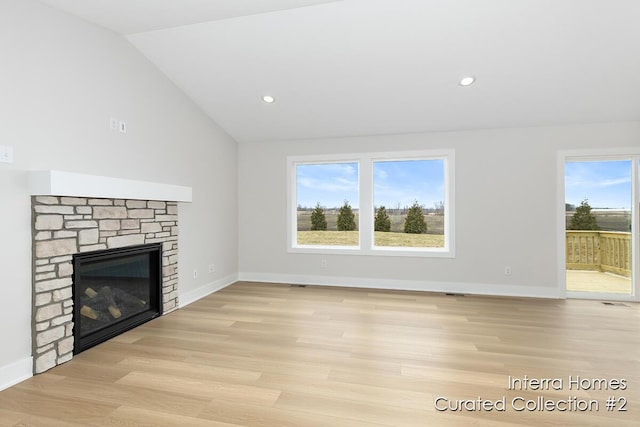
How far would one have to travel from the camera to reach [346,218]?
18.0 ft

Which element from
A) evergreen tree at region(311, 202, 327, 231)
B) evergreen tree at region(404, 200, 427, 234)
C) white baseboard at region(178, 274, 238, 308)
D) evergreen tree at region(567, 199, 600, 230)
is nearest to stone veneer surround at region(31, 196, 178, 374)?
white baseboard at region(178, 274, 238, 308)

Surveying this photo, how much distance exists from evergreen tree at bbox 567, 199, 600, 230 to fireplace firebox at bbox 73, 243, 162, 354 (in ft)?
17.9

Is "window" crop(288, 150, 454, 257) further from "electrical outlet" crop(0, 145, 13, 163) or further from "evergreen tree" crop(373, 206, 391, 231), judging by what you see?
"electrical outlet" crop(0, 145, 13, 163)

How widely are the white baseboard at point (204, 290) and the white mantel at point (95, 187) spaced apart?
1310 millimetres

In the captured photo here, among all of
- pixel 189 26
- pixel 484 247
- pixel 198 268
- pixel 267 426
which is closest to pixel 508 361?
pixel 267 426

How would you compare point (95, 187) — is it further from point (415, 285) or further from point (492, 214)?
point (492, 214)

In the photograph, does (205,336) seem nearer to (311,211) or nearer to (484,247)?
(311,211)

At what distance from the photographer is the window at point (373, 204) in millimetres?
5090

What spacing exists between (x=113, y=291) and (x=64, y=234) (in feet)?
2.99

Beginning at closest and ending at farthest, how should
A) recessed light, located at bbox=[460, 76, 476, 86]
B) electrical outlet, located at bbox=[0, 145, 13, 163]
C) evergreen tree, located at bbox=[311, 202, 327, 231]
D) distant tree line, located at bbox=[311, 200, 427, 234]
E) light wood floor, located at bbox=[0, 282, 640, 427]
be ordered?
light wood floor, located at bbox=[0, 282, 640, 427] < electrical outlet, located at bbox=[0, 145, 13, 163] < recessed light, located at bbox=[460, 76, 476, 86] < distant tree line, located at bbox=[311, 200, 427, 234] < evergreen tree, located at bbox=[311, 202, 327, 231]

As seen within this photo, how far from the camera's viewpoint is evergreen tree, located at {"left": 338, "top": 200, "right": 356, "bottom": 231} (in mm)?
5445

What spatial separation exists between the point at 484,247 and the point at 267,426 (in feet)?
13.2

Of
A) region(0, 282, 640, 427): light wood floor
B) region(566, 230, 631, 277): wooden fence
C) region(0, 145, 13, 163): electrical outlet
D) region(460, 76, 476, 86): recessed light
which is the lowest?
region(0, 282, 640, 427): light wood floor

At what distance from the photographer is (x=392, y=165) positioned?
528cm
